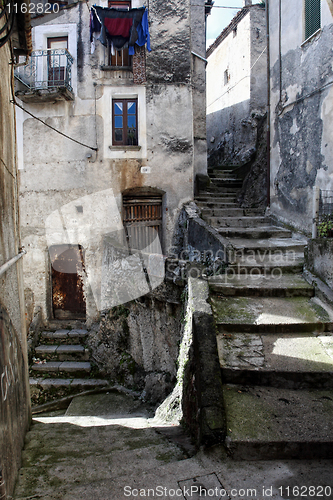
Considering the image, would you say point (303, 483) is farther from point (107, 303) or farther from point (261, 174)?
point (261, 174)

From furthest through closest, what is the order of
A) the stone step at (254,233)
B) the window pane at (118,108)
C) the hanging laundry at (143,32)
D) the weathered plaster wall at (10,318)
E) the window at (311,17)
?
the window pane at (118,108) → the hanging laundry at (143,32) → the stone step at (254,233) → the window at (311,17) → the weathered plaster wall at (10,318)

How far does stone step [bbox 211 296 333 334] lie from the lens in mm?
4828

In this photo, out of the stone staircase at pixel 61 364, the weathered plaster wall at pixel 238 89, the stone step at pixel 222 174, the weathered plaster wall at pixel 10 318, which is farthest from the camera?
the weathered plaster wall at pixel 238 89

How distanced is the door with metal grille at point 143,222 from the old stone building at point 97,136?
0.46 feet

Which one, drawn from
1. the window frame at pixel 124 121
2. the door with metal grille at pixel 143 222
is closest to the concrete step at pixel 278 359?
the door with metal grille at pixel 143 222

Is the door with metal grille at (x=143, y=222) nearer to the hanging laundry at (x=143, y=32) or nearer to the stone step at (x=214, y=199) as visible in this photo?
the stone step at (x=214, y=199)

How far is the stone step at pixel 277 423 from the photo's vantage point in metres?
3.24

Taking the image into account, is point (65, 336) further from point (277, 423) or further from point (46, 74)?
point (277, 423)

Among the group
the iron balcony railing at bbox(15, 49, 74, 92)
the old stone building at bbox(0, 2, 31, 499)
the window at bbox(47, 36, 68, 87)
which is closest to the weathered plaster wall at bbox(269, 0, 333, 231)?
the old stone building at bbox(0, 2, 31, 499)

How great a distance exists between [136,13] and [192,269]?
29.7 ft

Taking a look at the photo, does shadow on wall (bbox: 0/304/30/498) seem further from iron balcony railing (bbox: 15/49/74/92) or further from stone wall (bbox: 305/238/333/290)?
iron balcony railing (bbox: 15/49/74/92)

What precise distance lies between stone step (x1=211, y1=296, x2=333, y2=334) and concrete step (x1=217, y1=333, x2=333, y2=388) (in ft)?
0.34

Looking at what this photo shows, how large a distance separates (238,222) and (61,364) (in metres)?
6.88

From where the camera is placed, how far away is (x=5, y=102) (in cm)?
440
